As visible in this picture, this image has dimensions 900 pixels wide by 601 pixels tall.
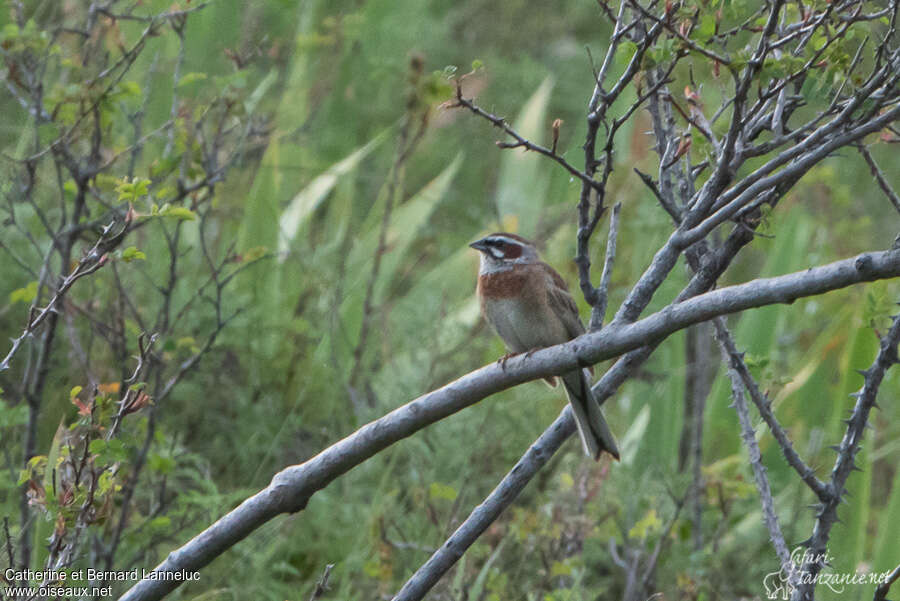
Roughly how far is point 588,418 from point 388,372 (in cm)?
203

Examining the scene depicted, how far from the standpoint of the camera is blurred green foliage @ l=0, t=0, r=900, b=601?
3766mm

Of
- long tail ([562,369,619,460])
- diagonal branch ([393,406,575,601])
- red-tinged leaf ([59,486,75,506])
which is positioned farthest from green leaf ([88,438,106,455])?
long tail ([562,369,619,460])

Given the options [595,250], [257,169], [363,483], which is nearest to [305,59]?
[257,169]

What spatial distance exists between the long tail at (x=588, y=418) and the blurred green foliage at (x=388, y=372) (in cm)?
41

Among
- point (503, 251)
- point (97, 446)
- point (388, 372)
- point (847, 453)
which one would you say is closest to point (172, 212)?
point (97, 446)

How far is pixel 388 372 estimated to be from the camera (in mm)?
4664

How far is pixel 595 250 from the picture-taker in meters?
5.04

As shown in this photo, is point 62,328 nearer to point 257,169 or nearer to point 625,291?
point 257,169

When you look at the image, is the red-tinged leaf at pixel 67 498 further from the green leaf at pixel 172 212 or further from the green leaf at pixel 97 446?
the green leaf at pixel 172 212

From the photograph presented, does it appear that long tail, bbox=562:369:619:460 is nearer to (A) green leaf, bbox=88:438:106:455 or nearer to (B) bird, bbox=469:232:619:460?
(B) bird, bbox=469:232:619:460

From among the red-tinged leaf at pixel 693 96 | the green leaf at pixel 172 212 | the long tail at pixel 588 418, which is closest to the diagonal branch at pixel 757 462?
the long tail at pixel 588 418

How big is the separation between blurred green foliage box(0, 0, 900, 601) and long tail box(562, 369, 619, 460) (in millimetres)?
413

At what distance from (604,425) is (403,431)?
0.93m

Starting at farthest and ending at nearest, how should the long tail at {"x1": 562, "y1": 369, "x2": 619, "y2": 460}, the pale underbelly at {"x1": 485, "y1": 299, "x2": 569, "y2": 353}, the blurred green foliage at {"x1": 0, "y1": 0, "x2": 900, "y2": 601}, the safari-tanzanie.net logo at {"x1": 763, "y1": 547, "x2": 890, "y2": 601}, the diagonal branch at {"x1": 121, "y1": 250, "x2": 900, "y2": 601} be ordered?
the blurred green foliage at {"x1": 0, "y1": 0, "x2": 900, "y2": 601}, the pale underbelly at {"x1": 485, "y1": 299, "x2": 569, "y2": 353}, the long tail at {"x1": 562, "y1": 369, "x2": 619, "y2": 460}, the safari-tanzanie.net logo at {"x1": 763, "y1": 547, "x2": 890, "y2": 601}, the diagonal branch at {"x1": 121, "y1": 250, "x2": 900, "y2": 601}
